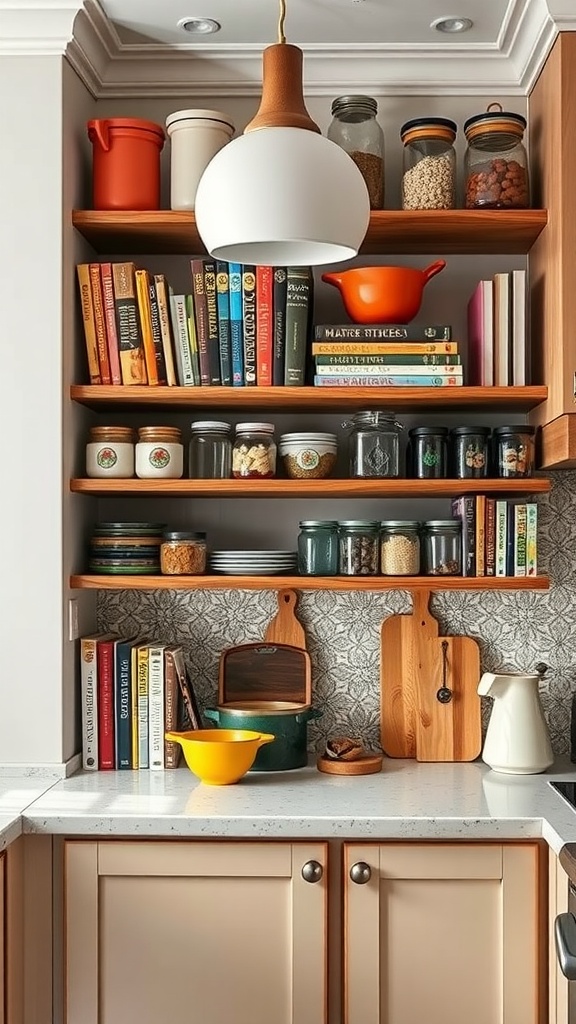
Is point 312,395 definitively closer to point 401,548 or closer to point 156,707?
point 401,548

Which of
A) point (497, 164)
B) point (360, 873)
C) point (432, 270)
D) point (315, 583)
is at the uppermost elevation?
point (497, 164)

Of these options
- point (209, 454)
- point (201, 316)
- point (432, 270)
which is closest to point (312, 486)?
point (209, 454)

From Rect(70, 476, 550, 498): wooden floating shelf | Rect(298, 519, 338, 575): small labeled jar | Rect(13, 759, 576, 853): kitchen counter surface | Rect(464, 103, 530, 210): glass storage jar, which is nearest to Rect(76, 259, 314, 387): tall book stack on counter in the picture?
Rect(70, 476, 550, 498): wooden floating shelf

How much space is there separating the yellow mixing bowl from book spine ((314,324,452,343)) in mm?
930

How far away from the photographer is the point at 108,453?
2.77 m

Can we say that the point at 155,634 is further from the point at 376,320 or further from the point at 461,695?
the point at 376,320

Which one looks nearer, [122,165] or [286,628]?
[122,165]

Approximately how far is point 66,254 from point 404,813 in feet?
4.80

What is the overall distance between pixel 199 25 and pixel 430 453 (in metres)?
A: 1.13

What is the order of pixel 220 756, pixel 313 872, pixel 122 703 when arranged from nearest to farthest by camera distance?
pixel 313 872
pixel 220 756
pixel 122 703

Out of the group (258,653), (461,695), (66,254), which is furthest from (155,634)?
(66,254)

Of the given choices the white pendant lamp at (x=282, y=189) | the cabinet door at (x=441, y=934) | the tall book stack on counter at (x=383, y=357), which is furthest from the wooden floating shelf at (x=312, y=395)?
the cabinet door at (x=441, y=934)

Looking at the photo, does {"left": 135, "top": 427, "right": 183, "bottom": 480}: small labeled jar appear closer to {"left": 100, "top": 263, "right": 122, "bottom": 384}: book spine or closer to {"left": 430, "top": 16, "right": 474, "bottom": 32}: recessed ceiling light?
{"left": 100, "top": 263, "right": 122, "bottom": 384}: book spine

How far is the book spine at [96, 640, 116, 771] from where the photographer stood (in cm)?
279
